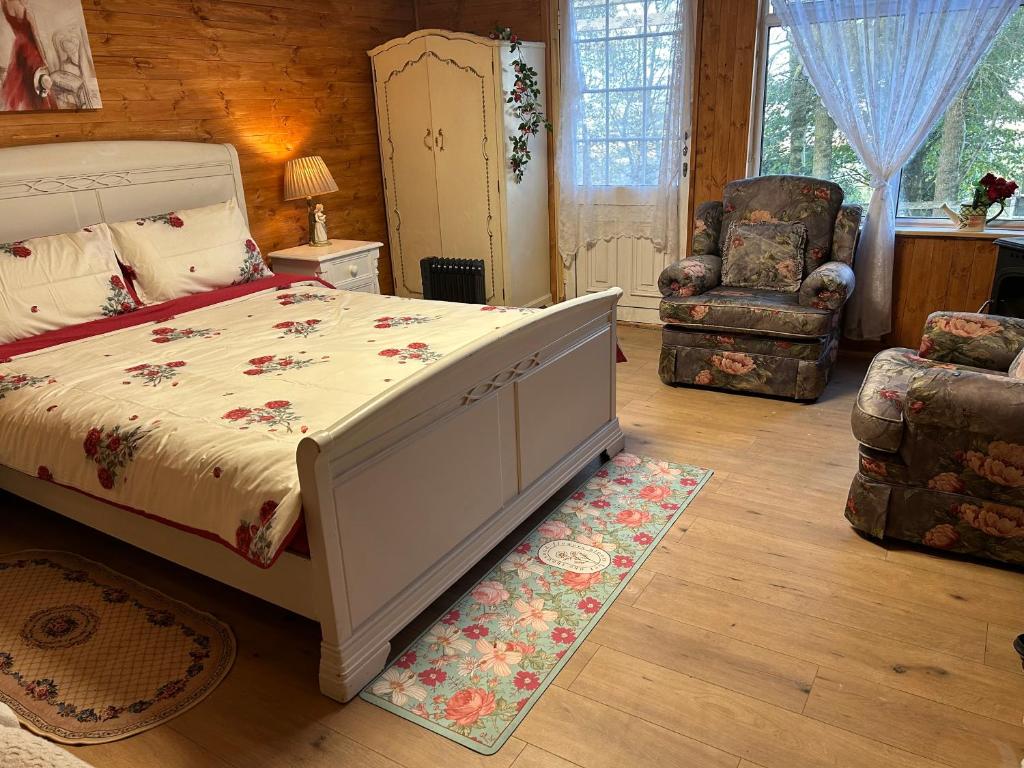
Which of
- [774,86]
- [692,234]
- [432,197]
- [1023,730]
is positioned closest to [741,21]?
[774,86]

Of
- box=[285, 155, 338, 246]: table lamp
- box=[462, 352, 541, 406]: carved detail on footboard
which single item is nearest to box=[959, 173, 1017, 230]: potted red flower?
box=[462, 352, 541, 406]: carved detail on footboard

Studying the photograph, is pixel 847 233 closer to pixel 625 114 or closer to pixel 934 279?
pixel 934 279

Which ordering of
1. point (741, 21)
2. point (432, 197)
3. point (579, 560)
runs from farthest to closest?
point (432, 197) → point (741, 21) → point (579, 560)

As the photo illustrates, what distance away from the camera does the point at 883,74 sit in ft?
13.0

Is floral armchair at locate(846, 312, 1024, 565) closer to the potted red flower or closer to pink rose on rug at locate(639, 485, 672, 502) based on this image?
pink rose on rug at locate(639, 485, 672, 502)

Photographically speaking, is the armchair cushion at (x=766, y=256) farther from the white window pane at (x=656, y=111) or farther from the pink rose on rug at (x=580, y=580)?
the pink rose on rug at (x=580, y=580)

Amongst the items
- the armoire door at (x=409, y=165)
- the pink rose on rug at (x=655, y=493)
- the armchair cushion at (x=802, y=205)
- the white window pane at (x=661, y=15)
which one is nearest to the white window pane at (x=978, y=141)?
the armchair cushion at (x=802, y=205)

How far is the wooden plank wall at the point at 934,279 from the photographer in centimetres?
396

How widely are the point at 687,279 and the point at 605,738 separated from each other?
2.64m

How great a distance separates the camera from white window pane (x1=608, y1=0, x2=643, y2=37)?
4582 mm

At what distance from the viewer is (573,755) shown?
180 centimetres

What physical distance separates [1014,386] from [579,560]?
1.44 meters

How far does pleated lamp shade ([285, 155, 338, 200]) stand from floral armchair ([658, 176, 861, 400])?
79.6 inches

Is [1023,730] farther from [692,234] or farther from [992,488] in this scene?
[692,234]
